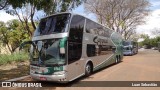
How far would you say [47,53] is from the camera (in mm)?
10211

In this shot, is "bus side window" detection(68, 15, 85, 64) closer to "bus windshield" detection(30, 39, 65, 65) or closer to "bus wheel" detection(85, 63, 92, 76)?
"bus windshield" detection(30, 39, 65, 65)

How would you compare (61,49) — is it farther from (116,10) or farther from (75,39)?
(116,10)

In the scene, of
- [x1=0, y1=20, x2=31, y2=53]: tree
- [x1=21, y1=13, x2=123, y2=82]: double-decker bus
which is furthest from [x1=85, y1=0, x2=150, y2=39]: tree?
[x1=21, y1=13, x2=123, y2=82]: double-decker bus

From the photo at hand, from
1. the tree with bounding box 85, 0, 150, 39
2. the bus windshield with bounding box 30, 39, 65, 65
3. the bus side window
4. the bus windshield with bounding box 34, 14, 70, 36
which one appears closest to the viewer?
the bus windshield with bounding box 30, 39, 65, 65

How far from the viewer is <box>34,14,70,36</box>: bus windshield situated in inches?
420

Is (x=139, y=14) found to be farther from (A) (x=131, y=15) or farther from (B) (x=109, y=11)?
(B) (x=109, y=11)

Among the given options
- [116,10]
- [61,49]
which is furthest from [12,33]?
[61,49]

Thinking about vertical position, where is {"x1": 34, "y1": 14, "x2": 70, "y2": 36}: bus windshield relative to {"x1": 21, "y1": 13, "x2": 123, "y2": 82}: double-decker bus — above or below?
above

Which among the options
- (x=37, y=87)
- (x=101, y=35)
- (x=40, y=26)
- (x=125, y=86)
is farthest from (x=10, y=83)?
(x=101, y=35)

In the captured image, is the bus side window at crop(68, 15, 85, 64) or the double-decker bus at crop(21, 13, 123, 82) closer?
the double-decker bus at crop(21, 13, 123, 82)

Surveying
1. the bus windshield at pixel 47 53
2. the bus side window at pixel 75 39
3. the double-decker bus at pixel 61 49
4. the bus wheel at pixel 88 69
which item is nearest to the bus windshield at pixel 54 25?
the double-decker bus at pixel 61 49

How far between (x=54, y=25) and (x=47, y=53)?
160cm

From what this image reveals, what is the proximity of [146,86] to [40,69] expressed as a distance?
496 cm

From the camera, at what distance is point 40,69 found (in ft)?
33.8
